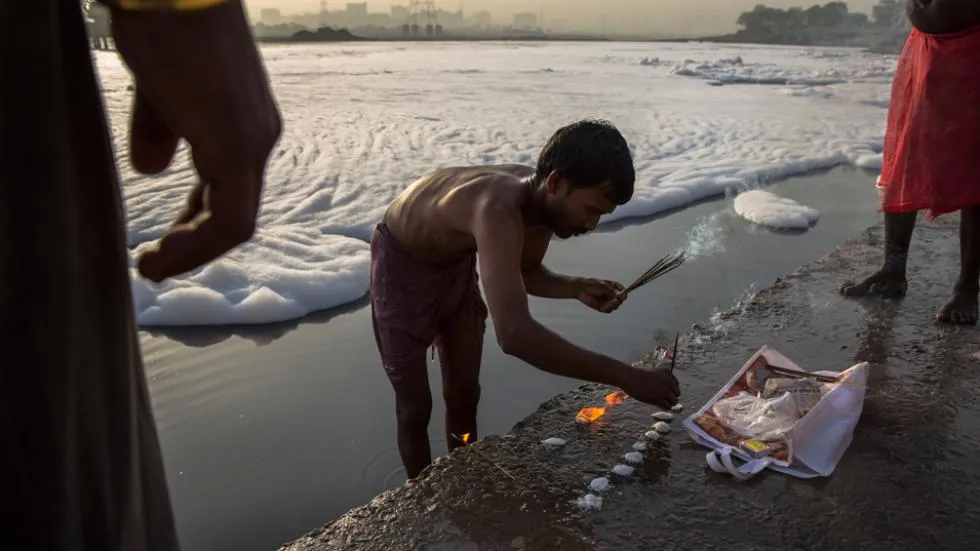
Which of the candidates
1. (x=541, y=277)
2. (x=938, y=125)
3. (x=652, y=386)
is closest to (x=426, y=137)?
(x=938, y=125)

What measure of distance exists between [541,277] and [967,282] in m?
2.06

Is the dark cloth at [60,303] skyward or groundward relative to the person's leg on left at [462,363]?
skyward

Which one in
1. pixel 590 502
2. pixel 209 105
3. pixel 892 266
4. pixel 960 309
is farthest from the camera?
pixel 892 266

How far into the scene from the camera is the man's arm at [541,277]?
276cm

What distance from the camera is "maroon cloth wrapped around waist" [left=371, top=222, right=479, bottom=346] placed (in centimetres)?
263

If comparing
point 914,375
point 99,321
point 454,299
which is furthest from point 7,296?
point 914,375

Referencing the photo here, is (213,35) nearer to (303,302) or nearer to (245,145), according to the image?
(245,145)

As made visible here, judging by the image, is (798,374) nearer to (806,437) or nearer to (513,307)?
(806,437)

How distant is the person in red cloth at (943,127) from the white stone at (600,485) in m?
2.16

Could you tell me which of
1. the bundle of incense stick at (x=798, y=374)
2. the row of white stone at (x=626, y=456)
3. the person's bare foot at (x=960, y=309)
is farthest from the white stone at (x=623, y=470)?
the person's bare foot at (x=960, y=309)

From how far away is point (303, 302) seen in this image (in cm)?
437

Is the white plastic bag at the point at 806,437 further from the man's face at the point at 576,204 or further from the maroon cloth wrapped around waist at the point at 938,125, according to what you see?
the maroon cloth wrapped around waist at the point at 938,125

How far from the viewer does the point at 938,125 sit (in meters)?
3.54

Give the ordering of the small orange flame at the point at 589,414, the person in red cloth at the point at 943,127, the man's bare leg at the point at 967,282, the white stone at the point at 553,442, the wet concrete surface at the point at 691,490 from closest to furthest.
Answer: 1. the wet concrete surface at the point at 691,490
2. the white stone at the point at 553,442
3. the small orange flame at the point at 589,414
4. the person in red cloth at the point at 943,127
5. the man's bare leg at the point at 967,282
